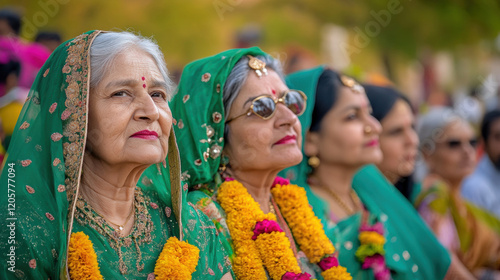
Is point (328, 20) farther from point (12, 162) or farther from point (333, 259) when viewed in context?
point (12, 162)

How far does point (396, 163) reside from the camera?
18.4 ft

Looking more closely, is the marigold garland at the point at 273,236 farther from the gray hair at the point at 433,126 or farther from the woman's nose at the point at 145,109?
the gray hair at the point at 433,126

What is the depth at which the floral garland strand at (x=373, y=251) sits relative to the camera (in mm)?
4402

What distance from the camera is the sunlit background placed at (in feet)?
27.0

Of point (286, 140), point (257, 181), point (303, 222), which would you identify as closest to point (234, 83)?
point (286, 140)

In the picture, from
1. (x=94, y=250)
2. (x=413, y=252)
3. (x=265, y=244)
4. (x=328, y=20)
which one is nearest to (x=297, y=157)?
(x=265, y=244)

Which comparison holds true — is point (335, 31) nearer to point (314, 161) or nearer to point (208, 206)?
point (314, 161)

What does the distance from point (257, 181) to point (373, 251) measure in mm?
1174

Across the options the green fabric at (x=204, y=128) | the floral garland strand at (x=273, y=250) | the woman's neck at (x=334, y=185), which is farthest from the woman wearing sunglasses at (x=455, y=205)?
the floral garland strand at (x=273, y=250)

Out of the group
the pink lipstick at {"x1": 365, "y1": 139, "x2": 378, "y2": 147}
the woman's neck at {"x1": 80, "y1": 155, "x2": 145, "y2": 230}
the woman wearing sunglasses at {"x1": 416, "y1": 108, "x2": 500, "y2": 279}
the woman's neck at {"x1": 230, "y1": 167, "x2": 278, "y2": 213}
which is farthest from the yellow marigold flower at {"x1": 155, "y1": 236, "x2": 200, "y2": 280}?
the woman wearing sunglasses at {"x1": 416, "y1": 108, "x2": 500, "y2": 279}

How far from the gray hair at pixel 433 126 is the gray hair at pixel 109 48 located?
4.38 meters

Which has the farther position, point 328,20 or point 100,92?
point 328,20

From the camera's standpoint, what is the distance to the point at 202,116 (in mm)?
3580

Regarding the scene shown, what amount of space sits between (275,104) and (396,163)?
2.29 metres
